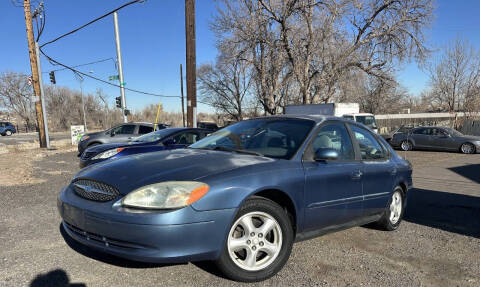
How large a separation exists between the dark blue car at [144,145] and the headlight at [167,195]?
3786 mm

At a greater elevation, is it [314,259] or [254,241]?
[254,241]

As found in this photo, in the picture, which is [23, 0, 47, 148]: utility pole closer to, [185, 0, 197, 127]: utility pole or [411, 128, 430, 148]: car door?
[185, 0, 197, 127]: utility pole

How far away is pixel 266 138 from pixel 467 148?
54.2 ft

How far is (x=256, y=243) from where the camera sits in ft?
9.18

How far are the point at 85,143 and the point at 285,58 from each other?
1466 centimetres

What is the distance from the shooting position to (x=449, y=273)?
3.13 m

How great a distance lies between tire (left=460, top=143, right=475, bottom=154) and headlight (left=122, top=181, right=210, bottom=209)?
1765cm

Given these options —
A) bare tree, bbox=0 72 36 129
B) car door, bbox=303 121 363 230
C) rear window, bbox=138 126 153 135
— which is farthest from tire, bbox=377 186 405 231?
bare tree, bbox=0 72 36 129

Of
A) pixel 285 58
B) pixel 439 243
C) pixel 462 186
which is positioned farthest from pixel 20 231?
pixel 285 58

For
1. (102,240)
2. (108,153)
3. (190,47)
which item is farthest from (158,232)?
(190,47)

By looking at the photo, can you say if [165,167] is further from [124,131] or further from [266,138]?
[124,131]

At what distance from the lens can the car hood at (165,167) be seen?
2621 millimetres

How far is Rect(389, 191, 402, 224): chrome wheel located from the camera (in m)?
4.31

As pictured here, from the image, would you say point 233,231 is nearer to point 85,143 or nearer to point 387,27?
point 85,143
